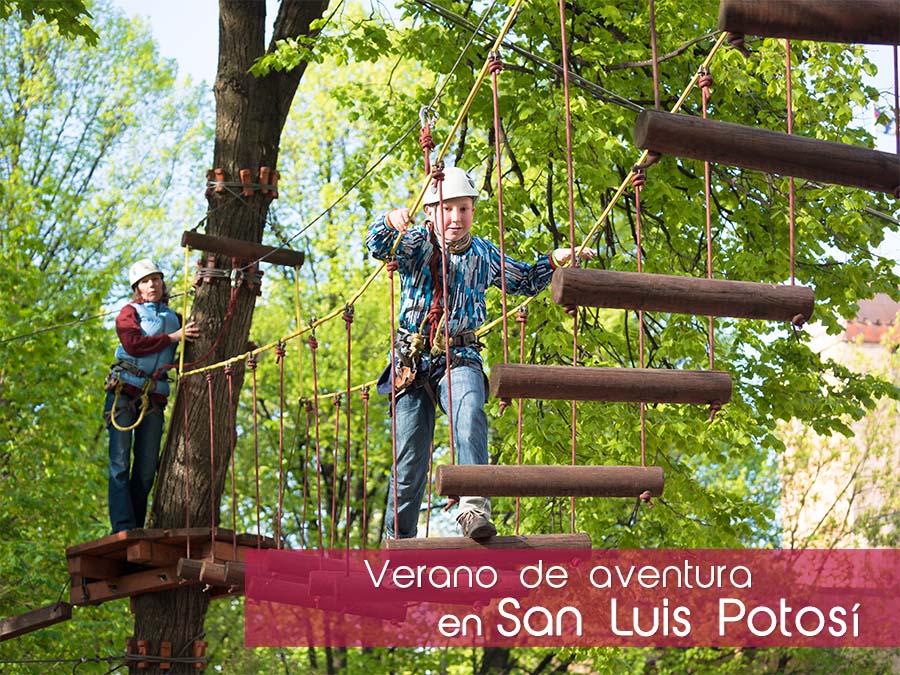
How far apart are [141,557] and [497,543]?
329 cm

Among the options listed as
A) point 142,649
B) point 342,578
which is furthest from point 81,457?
point 342,578

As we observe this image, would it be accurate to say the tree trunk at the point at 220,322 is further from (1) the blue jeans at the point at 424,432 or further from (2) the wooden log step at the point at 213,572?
(1) the blue jeans at the point at 424,432

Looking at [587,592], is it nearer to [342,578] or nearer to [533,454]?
[533,454]

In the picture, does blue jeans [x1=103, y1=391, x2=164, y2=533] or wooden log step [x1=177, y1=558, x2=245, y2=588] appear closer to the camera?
wooden log step [x1=177, y1=558, x2=245, y2=588]

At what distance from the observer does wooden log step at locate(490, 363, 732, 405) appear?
3881 millimetres

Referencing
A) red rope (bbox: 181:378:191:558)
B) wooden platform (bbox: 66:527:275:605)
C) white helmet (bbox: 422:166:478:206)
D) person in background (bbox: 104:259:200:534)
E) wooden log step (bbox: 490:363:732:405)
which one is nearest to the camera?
wooden log step (bbox: 490:363:732:405)

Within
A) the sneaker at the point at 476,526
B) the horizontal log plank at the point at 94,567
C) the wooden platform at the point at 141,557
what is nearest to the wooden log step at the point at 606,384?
the sneaker at the point at 476,526

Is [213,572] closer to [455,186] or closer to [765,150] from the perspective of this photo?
[455,186]

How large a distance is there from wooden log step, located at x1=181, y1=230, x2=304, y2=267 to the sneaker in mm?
3532

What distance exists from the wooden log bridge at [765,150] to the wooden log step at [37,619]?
5451 mm

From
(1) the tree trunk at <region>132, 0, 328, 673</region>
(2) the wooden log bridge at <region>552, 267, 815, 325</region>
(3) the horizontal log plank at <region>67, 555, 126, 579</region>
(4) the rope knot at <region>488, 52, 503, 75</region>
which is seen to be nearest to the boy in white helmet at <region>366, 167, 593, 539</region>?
(4) the rope knot at <region>488, 52, 503, 75</region>

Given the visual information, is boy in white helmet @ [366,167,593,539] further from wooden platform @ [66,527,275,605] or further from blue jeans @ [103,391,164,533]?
blue jeans @ [103,391,164,533]

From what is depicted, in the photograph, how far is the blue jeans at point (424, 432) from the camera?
4.84 m

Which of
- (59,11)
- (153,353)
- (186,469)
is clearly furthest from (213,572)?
(59,11)
